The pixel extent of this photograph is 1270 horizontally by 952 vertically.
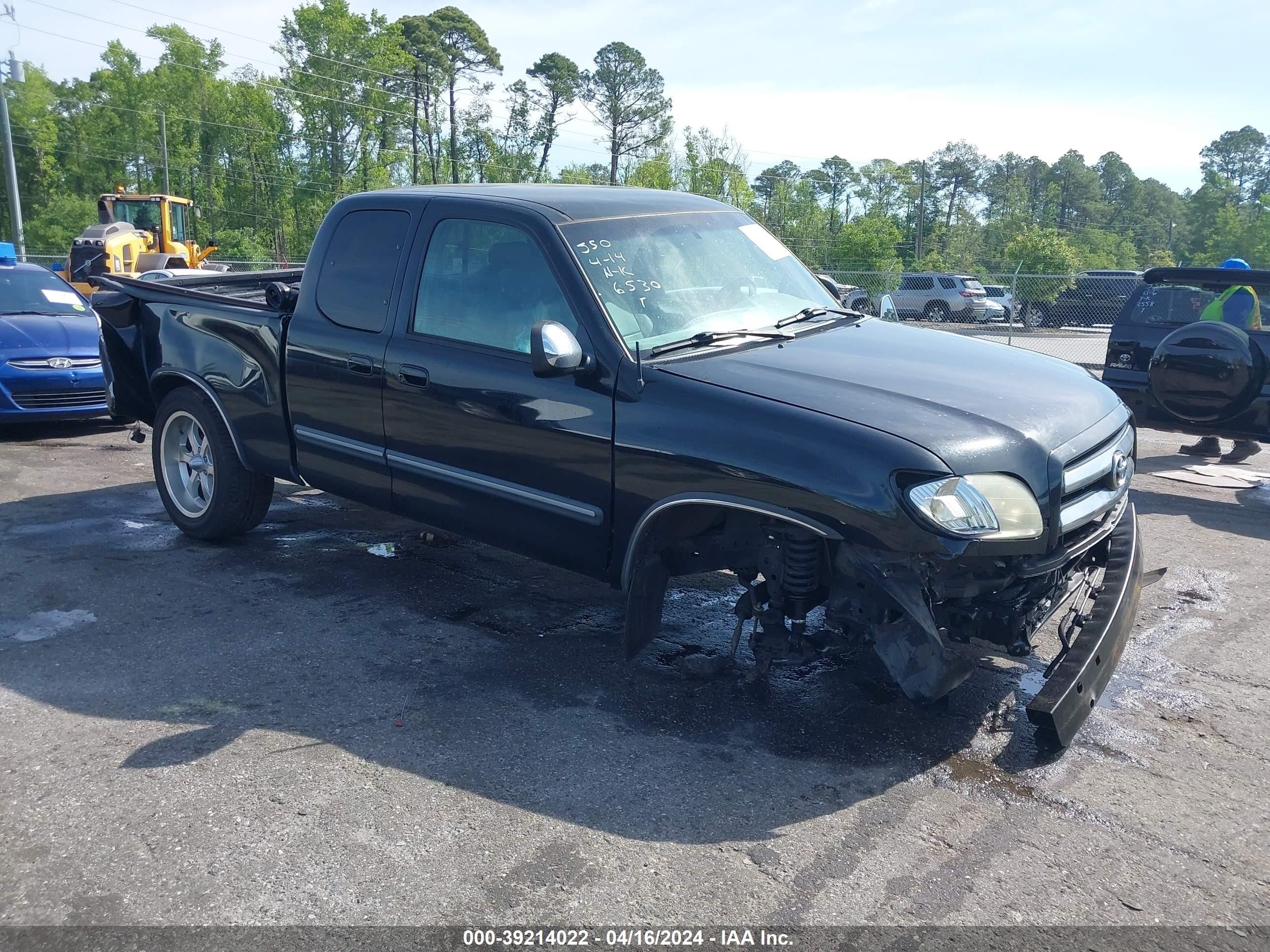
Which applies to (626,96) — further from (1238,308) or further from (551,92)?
(1238,308)

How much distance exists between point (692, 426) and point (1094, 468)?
1489 millimetres

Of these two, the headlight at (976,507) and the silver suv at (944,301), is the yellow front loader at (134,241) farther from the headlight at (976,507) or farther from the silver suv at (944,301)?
the silver suv at (944,301)

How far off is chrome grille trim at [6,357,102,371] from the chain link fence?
1065 centimetres

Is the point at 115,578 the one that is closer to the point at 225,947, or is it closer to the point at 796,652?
the point at 225,947

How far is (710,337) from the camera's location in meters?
4.05

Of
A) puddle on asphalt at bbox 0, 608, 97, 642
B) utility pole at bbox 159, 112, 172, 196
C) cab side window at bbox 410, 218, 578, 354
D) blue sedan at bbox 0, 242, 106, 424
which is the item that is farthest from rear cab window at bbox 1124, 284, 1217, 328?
utility pole at bbox 159, 112, 172, 196

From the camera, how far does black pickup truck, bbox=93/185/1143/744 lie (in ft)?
11.0

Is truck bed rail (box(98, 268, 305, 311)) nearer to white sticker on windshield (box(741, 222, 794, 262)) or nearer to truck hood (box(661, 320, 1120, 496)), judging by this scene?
white sticker on windshield (box(741, 222, 794, 262))

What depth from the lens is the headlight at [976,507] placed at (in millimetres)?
3213

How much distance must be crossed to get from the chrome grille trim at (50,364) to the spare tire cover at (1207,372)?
29.1ft

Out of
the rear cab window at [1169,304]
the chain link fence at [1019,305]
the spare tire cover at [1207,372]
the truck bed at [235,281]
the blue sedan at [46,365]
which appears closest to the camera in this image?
the truck bed at [235,281]

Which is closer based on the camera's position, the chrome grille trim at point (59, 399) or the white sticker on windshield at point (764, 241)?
the white sticker on windshield at point (764, 241)

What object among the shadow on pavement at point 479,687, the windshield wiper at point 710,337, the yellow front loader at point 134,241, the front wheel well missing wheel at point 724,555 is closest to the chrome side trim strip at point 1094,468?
the front wheel well missing wheel at point 724,555

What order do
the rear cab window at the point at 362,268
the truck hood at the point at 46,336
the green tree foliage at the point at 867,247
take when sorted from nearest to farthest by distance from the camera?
the rear cab window at the point at 362,268, the truck hood at the point at 46,336, the green tree foliage at the point at 867,247
